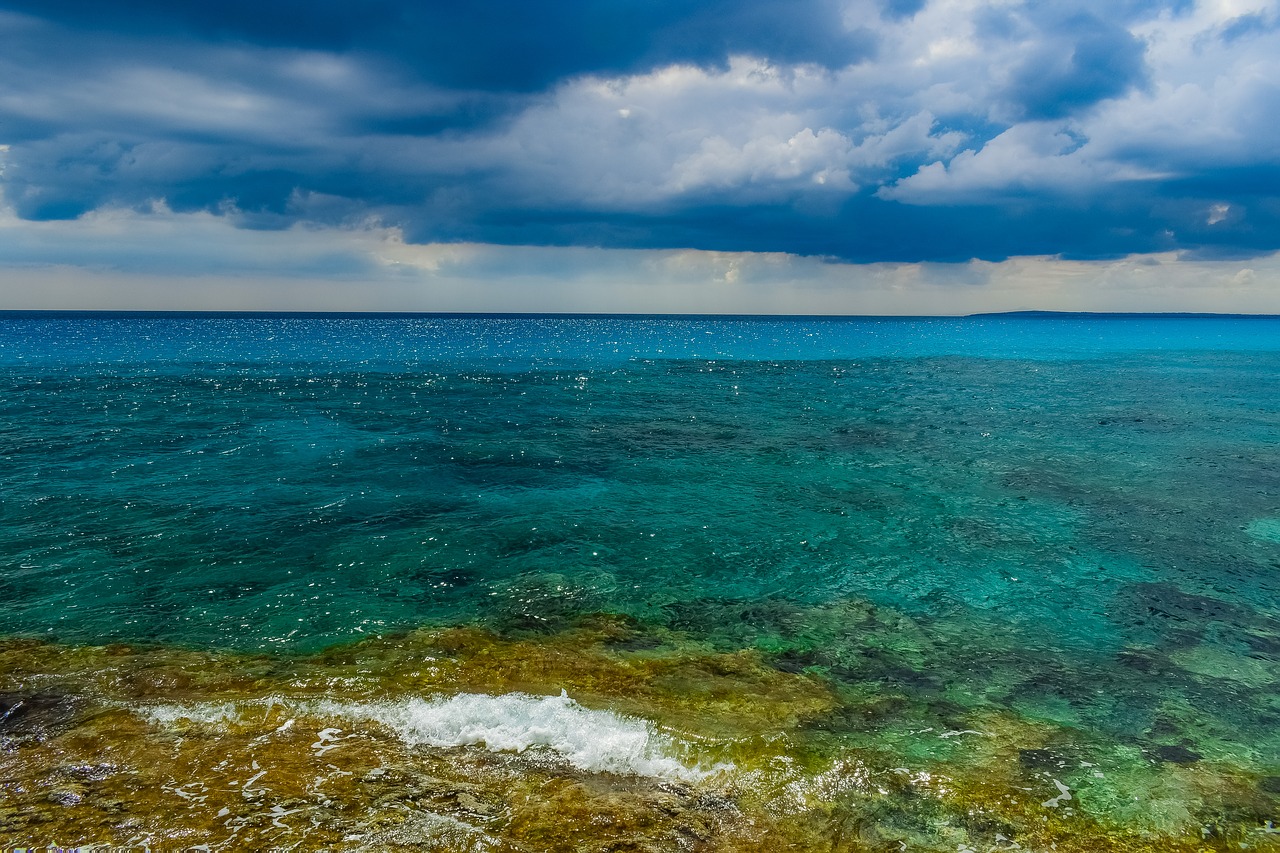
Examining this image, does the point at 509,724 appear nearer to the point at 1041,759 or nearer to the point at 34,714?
the point at 34,714

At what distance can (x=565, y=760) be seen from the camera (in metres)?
12.2

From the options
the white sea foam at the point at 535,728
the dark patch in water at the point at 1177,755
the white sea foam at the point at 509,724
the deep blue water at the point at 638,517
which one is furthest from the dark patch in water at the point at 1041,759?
the white sea foam at the point at 535,728

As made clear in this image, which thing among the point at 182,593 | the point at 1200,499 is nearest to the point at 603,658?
the point at 182,593

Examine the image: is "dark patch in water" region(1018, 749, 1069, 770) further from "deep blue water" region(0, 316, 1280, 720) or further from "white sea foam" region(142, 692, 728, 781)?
"white sea foam" region(142, 692, 728, 781)

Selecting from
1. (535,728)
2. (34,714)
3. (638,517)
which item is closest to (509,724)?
(535,728)

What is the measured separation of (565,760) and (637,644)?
542 centimetres

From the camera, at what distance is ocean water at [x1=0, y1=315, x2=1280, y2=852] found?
11.1 metres

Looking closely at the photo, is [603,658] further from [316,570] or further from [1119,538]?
[1119,538]

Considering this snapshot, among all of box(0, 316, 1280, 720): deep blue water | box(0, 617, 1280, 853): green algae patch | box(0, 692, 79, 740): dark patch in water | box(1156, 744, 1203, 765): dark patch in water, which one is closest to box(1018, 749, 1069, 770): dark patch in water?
box(0, 617, 1280, 853): green algae patch

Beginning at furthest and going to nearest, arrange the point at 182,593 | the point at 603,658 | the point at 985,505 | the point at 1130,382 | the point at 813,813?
1. the point at 1130,382
2. the point at 985,505
3. the point at 182,593
4. the point at 603,658
5. the point at 813,813

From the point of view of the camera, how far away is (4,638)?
55.6 ft

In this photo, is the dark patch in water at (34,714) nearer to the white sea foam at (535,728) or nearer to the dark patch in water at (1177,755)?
the white sea foam at (535,728)

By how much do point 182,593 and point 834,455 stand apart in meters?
32.9

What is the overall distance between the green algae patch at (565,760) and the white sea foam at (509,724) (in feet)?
0.16
